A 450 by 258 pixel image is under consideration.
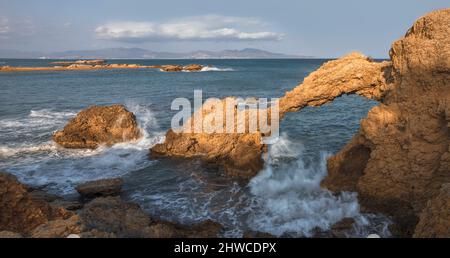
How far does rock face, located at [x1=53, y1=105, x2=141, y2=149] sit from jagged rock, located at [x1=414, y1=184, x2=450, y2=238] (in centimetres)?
2300

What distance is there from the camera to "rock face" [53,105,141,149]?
2800cm

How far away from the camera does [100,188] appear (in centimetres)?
1819

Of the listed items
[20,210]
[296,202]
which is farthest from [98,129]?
[296,202]

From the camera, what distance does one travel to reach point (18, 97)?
51938 mm

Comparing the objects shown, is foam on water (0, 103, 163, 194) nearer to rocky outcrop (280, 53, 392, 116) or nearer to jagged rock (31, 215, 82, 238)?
jagged rock (31, 215, 82, 238)

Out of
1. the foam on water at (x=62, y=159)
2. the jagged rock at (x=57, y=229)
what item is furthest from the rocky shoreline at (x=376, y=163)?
the foam on water at (x=62, y=159)

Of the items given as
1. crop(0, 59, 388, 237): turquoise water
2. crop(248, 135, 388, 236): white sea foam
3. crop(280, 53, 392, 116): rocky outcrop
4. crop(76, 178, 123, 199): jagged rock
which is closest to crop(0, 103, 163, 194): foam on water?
crop(0, 59, 388, 237): turquoise water

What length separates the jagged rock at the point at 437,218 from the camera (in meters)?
9.28

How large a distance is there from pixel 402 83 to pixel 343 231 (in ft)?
22.0

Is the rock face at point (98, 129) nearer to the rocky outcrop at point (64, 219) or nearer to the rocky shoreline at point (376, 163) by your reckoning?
the rocky shoreline at point (376, 163)

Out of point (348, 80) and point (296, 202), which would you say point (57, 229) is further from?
point (348, 80)

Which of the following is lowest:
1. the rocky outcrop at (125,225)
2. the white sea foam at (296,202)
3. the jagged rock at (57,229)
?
the white sea foam at (296,202)

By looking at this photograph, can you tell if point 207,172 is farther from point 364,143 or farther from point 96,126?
point 96,126

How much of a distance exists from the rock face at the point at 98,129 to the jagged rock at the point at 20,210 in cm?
1574
